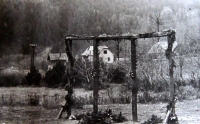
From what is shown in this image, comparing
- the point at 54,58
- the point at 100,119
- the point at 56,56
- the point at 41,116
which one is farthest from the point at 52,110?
the point at 54,58

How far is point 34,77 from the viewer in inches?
562

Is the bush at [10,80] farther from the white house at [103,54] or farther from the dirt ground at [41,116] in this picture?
the white house at [103,54]

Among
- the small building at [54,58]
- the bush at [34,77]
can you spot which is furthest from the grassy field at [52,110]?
the small building at [54,58]

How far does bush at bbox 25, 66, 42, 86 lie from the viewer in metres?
14.0

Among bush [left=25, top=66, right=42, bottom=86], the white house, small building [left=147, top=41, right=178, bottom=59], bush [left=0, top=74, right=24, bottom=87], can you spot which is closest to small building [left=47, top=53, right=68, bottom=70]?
bush [left=25, top=66, right=42, bottom=86]

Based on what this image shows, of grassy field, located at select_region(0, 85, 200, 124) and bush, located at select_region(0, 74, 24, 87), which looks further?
bush, located at select_region(0, 74, 24, 87)

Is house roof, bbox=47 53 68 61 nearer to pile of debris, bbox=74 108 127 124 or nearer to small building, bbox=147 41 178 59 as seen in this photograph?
small building, bbox=147 41 178 59

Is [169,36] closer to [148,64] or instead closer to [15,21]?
[15,21]

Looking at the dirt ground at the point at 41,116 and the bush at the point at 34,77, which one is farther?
the bush at the point at 34,77

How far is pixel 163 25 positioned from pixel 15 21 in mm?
6142

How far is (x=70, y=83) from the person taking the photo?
862cm

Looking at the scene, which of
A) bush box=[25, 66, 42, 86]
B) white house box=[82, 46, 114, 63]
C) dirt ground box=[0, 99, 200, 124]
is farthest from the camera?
white house box=[82, 46, 114, 63]

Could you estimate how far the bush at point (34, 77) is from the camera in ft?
45.8

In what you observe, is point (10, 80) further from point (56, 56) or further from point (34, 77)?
point (56, 56)
